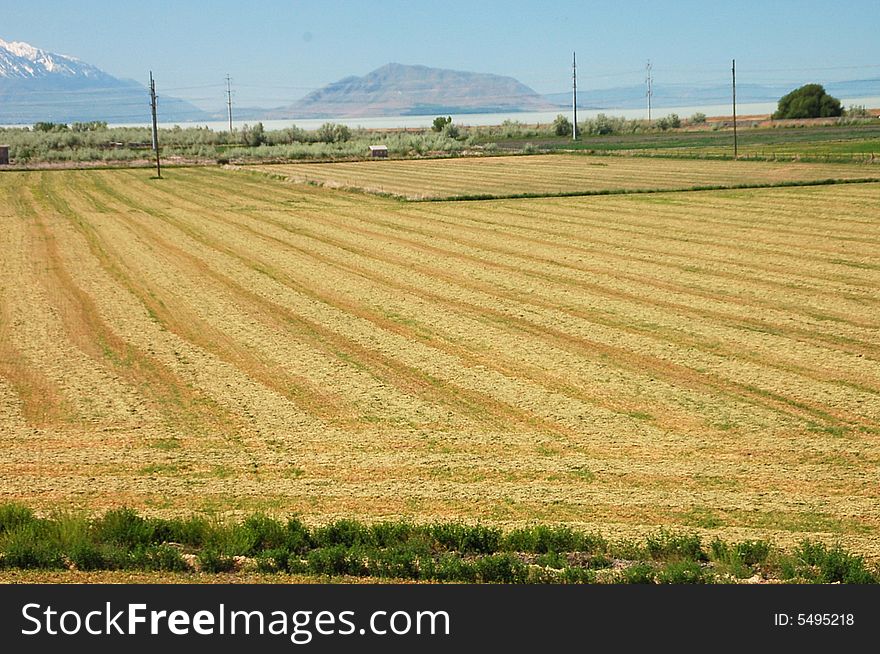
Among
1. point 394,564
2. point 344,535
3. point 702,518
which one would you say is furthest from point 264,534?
point 702,518

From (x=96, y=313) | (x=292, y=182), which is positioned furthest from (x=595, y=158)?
(x=96, y=313)

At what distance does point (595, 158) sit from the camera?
87.9 metres

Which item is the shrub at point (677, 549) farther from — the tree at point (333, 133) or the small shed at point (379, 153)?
the tree at point (333, 133)

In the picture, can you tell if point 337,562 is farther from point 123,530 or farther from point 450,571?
point 123,530

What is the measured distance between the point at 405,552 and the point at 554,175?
5909 cm

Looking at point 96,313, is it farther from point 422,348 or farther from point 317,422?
point 317,422

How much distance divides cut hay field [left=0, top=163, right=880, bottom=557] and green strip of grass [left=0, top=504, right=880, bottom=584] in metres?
0.98

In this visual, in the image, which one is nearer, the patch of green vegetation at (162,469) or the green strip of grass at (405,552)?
the green strip of grass at (405,552)

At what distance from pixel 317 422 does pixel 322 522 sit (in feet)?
13.7

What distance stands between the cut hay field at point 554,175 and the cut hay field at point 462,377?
1797 centimetres

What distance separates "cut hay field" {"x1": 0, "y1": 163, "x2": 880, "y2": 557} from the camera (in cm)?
1325

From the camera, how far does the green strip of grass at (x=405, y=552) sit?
1020 centimetres

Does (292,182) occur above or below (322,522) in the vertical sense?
above

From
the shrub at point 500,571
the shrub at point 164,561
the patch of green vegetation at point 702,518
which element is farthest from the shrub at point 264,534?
the patch of green vegetation at point 702,518
